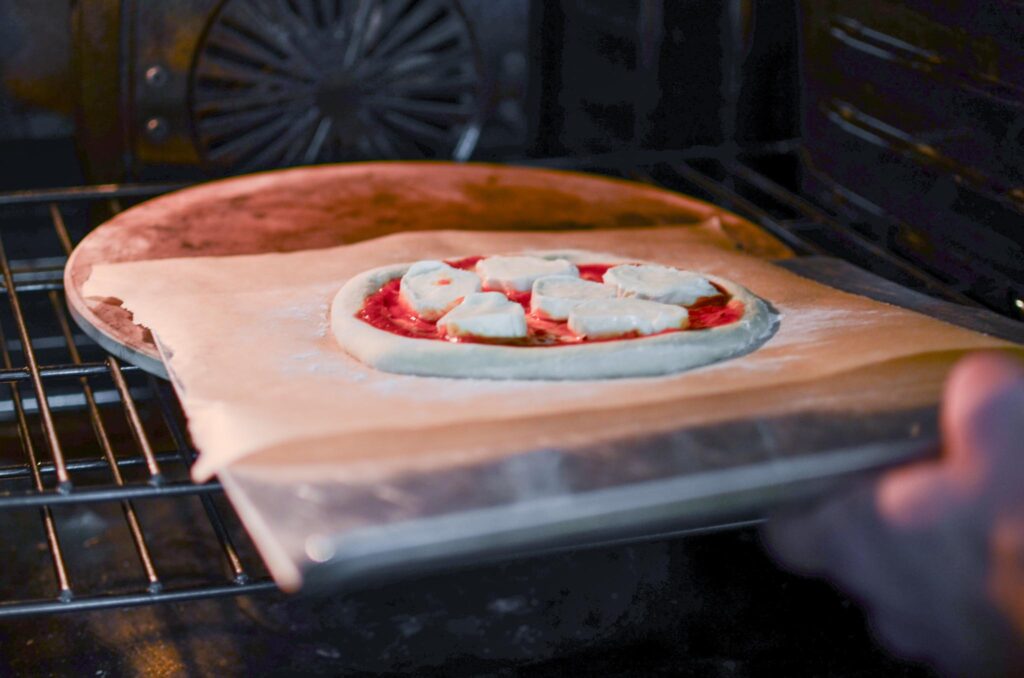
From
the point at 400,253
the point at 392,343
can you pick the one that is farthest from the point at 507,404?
the point at 400,253

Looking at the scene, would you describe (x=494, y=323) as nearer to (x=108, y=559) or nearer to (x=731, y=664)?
(x=731, y=664)

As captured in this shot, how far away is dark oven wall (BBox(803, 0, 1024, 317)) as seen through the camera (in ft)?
4.11

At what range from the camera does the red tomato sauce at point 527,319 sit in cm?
A: 113

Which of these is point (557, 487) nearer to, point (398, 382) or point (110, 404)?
point (398, 382)

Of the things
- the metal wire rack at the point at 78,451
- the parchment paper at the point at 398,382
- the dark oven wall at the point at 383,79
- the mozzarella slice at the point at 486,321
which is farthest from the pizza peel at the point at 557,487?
the dark oven wall at the point at 383,79

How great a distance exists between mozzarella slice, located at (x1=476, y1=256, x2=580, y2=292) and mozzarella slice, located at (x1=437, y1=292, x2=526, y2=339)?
0.11 metres

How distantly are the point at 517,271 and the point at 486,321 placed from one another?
171 mm

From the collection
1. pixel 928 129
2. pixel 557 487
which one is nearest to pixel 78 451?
pixel 557 487

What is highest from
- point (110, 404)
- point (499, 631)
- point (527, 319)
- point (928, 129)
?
point (928, 129)

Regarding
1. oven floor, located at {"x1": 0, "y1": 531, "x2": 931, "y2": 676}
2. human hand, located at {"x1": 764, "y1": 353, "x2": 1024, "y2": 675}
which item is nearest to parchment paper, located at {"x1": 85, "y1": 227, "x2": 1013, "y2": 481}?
human hand, located at {"x1": 764, "y1": 353, "x2": 1024, "y2": 675}

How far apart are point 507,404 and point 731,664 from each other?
1.42 feet

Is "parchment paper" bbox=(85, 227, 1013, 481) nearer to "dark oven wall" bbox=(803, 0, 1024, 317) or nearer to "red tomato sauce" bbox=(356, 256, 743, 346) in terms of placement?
"red tomato sauce" bbox=(356, 256, 743, 346)

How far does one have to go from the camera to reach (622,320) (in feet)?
3.73

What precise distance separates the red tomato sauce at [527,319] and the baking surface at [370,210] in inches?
10.1
